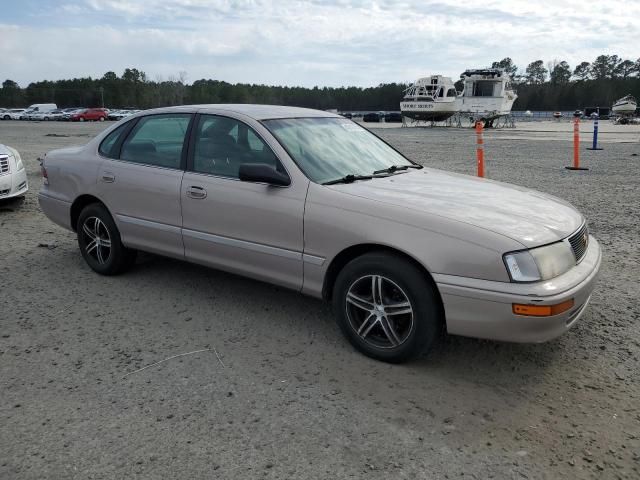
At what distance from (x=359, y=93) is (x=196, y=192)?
14082cm

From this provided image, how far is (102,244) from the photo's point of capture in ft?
16.9

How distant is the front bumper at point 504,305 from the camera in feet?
9.87

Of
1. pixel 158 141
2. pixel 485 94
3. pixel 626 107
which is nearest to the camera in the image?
pixel 158 141

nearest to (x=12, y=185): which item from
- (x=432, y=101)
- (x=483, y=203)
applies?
(x=483, y=203)

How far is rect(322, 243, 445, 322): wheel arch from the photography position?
130 inches

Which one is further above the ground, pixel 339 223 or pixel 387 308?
pixel 339 223

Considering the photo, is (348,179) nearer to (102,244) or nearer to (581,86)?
(102,244)

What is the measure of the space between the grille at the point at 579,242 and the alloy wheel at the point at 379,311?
111cm

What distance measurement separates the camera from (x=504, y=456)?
2619 millimetres

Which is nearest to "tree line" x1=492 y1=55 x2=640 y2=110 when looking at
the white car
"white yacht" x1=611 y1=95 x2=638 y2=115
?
"white yacht" x1=611 y1=95 x2=638 y2=115

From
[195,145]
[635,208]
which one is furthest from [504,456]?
[635,208]

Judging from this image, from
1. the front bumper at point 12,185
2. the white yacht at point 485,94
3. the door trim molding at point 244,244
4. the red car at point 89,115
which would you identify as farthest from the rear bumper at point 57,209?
the red car at point 89,115

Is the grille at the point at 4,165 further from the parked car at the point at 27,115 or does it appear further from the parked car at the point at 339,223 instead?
the parked car at the point at 27,115

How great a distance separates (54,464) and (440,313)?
216 cm
